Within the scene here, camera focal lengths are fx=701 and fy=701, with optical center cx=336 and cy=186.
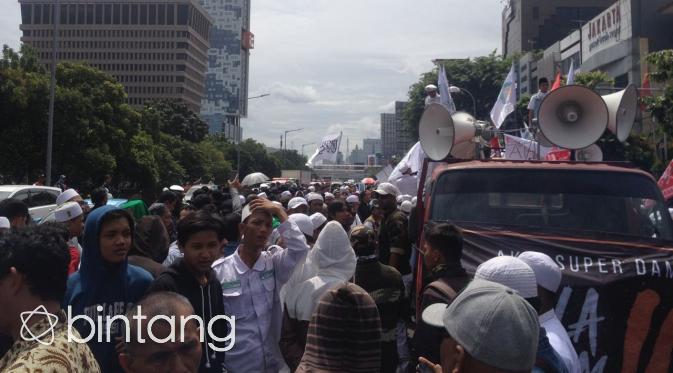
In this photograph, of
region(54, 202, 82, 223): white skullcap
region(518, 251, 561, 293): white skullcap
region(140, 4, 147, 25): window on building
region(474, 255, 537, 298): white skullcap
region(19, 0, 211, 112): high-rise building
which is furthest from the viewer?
region(140, 4, 147, 25): window on building

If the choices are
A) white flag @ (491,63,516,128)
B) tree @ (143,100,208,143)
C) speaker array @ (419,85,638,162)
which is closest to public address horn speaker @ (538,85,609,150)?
speaker array @ (419,85,638,162)

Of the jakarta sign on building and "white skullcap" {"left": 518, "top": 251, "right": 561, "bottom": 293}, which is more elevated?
the jakarta sign on building

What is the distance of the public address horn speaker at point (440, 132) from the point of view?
7070mm

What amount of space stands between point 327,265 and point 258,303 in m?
0.53

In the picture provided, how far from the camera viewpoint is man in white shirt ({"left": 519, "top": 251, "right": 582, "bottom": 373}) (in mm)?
3057

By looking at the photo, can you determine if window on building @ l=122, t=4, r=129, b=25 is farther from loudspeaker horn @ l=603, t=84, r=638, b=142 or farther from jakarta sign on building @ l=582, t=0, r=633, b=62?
loudspeaker horn @ l=603, t=84, r=638, b=142

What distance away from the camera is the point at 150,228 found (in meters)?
4.95

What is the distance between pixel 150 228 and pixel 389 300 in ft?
5.73

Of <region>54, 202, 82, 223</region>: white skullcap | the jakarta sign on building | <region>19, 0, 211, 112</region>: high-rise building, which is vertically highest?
<region>19, 0, 211, 112</region>: high-rise building

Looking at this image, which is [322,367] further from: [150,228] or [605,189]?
[605,189]

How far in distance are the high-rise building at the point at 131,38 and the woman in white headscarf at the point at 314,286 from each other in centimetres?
13349

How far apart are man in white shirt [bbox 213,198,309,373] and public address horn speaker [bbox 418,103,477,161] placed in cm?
293

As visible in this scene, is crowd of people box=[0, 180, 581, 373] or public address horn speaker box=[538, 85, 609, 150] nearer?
crowd of people box=[0, 180, 581, 373]

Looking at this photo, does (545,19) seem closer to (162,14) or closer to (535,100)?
(535,100)
